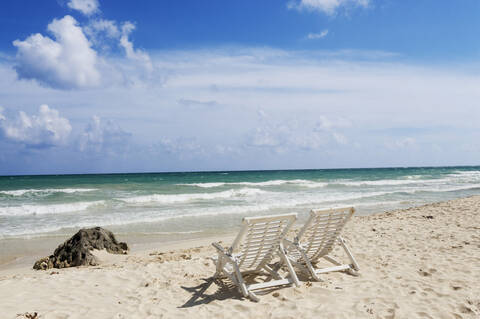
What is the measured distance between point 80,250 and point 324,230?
5.12 metres

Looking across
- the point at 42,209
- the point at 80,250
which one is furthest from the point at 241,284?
the point at 42,209

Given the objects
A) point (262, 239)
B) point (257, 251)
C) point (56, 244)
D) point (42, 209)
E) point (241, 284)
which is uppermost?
point (262, 239)

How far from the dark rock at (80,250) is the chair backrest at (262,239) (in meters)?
4.09

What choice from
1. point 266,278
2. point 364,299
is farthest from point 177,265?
point 364,299

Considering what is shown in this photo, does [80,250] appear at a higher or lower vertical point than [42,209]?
higher

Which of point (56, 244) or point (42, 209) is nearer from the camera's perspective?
point (56, 244)

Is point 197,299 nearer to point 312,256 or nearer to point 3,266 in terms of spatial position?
point 312,256

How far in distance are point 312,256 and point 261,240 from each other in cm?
131

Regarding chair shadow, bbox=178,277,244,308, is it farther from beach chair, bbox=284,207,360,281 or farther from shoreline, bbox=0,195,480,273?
shoreline, bbox=0,195,480,273

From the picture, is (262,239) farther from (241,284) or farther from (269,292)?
(269,292)

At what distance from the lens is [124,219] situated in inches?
577

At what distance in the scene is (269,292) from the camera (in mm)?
5188

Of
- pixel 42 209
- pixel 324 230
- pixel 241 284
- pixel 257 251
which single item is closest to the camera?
pixel 241 284

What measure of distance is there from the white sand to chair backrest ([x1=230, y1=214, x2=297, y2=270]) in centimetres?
47
